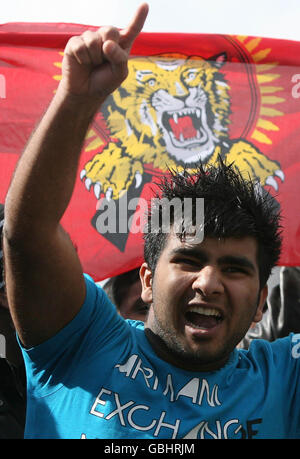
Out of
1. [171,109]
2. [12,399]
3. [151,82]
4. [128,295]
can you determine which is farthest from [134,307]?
[151,82]

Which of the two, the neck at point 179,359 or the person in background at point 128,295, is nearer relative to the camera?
the neck at point 179,359

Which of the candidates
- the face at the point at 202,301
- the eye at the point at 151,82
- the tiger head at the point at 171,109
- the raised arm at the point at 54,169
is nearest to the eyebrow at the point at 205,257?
the face at the point at 202,301

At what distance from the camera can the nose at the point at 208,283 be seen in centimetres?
170

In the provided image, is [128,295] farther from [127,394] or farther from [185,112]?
[127,394]

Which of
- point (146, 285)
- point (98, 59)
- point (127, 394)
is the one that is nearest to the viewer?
point (98, 59)

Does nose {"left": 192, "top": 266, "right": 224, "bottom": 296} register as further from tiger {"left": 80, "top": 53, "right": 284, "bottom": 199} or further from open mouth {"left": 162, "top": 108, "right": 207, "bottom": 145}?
open mouth {"left": 162, "top": 108, "right": 207, "bottom": 145}

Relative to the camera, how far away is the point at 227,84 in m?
4.24

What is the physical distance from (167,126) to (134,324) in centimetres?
233

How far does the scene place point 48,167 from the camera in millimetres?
1445

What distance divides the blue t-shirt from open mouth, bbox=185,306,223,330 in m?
0.14

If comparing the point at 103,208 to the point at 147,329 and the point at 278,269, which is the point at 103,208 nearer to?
the point at 278,269

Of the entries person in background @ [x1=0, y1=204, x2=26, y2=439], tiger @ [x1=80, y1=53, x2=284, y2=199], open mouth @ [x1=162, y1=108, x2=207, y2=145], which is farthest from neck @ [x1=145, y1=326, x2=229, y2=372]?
open mouth @ [x1=162, y1=108, x2=207, y2=145]

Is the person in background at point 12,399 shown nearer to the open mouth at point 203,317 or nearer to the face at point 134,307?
the face at point 134,307
